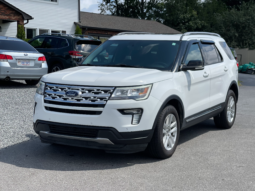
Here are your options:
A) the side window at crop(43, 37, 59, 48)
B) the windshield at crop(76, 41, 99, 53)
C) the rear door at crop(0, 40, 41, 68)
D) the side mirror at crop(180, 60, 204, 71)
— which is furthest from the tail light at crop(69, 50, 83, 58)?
the side mirror at crop(180, 60, 204, 71)

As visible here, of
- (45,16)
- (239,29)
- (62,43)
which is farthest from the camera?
(239,29)

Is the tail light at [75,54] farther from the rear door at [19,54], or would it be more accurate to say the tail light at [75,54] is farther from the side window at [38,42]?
the side window at [38,42]

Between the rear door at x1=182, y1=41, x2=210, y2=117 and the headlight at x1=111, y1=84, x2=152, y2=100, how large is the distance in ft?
3.71

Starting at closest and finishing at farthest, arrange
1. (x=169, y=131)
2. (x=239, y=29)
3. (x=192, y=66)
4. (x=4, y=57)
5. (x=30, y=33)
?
(x=169, y=131), (x=192, y=66), (x=4, y=57), (x=30, y=33), (x=239, y=29)

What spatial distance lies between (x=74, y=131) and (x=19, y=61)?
307 inches

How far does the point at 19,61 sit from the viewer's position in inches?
483

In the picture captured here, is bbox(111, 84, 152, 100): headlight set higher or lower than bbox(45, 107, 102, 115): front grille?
higher

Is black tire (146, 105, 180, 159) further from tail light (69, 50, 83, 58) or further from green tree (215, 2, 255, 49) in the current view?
green tree (215, 2, 255, 49)

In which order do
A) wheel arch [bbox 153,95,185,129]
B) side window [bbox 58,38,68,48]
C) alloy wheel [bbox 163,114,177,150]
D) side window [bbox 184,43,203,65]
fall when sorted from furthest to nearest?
side window [bbox 58,38,68,48] < side window [bbox 184,43,203,65] < alloy wheel [bbox 163,114,177,150] < wheel arch [bbox 153,95,185,129]

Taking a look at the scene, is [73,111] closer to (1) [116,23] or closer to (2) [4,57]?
(2) [4,57]

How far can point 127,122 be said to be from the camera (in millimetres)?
5016

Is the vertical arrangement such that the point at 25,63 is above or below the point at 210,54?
below

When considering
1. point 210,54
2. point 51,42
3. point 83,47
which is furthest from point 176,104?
point 51,42

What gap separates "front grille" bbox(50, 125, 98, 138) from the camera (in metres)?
5.04
